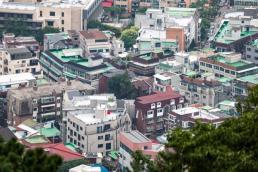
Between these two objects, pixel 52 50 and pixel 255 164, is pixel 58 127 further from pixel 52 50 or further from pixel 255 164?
pixel 255 164

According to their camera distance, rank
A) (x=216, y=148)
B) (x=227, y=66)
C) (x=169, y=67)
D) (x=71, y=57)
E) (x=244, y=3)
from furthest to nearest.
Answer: (x=244, y=3) < (x=71, y=57) < (x=169, y=67) < (x=227, y=66) < (x=216, y=148)

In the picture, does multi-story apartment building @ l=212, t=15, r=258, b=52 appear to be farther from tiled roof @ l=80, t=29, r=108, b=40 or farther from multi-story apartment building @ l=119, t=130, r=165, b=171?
→ multi-story apartment building @ l=119, t=130, r=165, b=171

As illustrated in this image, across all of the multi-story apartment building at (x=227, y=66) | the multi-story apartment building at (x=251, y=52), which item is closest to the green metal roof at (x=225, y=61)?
the multi-story apartment building at (x=227, y=66)

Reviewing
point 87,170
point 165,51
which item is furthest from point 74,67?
point 87,170

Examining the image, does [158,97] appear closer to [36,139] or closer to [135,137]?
[135,137]

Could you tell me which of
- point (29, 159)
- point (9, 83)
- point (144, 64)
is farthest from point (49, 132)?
point (29, 159)

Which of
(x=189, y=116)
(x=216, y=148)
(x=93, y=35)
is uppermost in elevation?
(x=216, y=148)

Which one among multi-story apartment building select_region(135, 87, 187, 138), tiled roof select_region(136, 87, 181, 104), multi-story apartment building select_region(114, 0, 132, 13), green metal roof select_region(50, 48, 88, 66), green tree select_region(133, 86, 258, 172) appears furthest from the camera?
multi-story apartment building select_region(114, 0, 132, 13)

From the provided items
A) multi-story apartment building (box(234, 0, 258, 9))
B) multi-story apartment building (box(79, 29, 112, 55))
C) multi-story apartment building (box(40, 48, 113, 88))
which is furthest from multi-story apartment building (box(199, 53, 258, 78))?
multi-story apartment building (box(234, 0, 258, 9))
